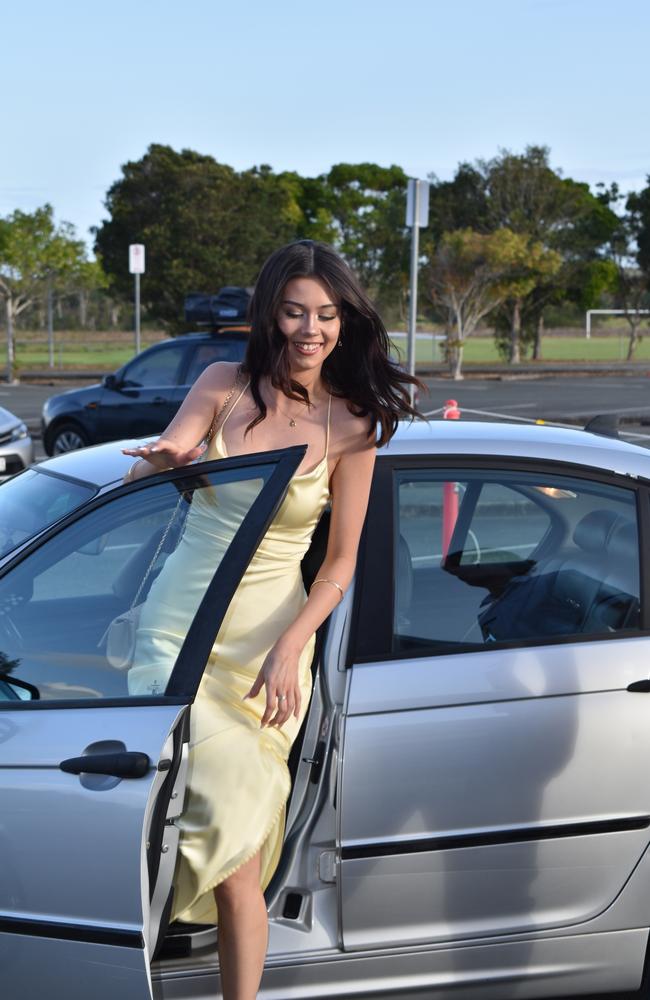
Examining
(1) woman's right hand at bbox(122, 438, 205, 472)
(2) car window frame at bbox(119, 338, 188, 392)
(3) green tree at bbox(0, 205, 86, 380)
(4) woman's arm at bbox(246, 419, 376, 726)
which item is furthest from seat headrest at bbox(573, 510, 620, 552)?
(3) green tree at bbox(0, 205, 86, 380)

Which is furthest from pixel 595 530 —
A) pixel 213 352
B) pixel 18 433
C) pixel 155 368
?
pixel 155 368

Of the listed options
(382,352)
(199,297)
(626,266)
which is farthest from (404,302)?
(382,352)

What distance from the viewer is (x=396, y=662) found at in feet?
8.30

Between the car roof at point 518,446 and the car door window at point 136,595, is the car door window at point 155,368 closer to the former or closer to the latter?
the car roof at point 518,446

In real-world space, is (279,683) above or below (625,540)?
below

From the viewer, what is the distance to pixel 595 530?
9.66ft

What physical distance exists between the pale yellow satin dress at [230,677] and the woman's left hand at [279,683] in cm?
6

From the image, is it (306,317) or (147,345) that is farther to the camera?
Result: (147,345)

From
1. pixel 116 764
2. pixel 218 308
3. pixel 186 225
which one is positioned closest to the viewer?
pixel 116 764

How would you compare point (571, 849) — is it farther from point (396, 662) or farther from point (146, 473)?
point (146, 473)

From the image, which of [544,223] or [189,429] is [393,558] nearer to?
[189,429]

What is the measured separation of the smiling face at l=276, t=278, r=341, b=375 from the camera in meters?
2.51

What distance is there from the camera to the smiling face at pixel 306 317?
251 cm

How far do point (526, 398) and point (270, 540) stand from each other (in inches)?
866
